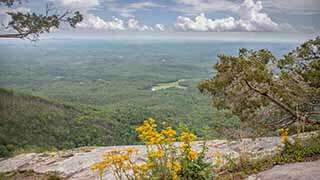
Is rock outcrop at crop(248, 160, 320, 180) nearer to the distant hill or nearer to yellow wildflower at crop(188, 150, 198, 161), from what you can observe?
yellow wildflower at crop(188, 150, 198, 161)

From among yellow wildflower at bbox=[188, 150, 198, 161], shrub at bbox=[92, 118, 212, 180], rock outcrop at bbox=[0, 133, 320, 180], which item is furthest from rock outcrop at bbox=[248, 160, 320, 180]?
rock outcrop at bbox=[0, 133, 320, 180]

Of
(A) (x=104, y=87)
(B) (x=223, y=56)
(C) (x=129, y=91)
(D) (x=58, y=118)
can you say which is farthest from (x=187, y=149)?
(A) (x=104, y=87)

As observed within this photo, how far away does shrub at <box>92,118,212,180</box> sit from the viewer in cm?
425

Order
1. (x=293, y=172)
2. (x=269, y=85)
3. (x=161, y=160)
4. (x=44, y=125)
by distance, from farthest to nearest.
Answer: (x=44, y=125)
(x=269, y=85)
(x=293, y=172)
(x=161, y=160)

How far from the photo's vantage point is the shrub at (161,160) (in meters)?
4.25

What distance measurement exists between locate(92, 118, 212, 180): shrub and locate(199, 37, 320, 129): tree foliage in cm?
541

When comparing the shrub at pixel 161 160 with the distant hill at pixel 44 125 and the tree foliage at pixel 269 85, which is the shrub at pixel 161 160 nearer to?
the tree foliage at pixel 269 85

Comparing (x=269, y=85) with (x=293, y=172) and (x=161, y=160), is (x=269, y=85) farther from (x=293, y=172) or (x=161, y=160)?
(x=161, y=160)

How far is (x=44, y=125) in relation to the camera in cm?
5169

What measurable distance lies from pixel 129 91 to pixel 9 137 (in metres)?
88.1

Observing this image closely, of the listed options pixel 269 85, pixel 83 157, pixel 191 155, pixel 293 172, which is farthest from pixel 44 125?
pixel 293 172

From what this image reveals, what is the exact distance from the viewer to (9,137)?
38.1 meters

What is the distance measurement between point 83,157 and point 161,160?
6364 millimetres

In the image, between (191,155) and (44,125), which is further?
(44,125)
